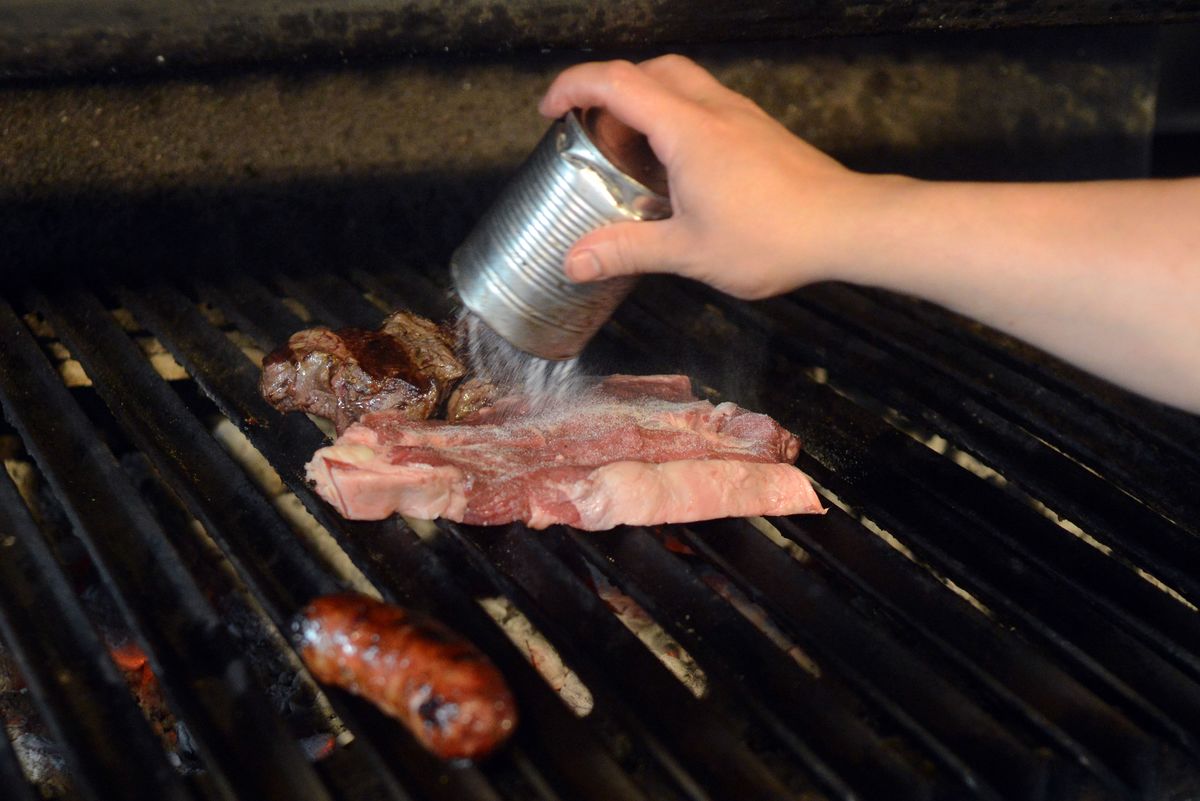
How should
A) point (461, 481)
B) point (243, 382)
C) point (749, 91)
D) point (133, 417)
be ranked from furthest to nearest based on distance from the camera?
point (749, 91), point (243, 382), point (133, 417), point (461, 481)

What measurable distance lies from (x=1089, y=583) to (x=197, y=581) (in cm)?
188

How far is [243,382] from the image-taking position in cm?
266

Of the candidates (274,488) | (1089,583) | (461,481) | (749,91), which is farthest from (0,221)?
(1089,583)

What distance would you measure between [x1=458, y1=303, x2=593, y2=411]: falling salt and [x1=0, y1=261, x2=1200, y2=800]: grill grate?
304 mm

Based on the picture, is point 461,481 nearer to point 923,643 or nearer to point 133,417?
point 133,417

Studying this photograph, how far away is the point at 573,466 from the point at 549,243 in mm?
527

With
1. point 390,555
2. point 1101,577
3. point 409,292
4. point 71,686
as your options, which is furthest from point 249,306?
point 1101,577

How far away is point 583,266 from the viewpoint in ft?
6.84

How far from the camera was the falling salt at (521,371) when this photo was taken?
259 cm

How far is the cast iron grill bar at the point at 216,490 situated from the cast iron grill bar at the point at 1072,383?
2.11 meters

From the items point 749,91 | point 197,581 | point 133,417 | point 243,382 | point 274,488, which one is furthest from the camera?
point 749,91

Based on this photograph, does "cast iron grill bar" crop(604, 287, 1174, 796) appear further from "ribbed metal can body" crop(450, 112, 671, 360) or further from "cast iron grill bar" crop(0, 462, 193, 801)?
"cast iron grill bar" crop(0, 462, 193, 801)

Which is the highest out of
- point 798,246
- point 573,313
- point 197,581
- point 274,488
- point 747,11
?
point 747,11

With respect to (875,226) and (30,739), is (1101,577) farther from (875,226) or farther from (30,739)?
(30,739)
